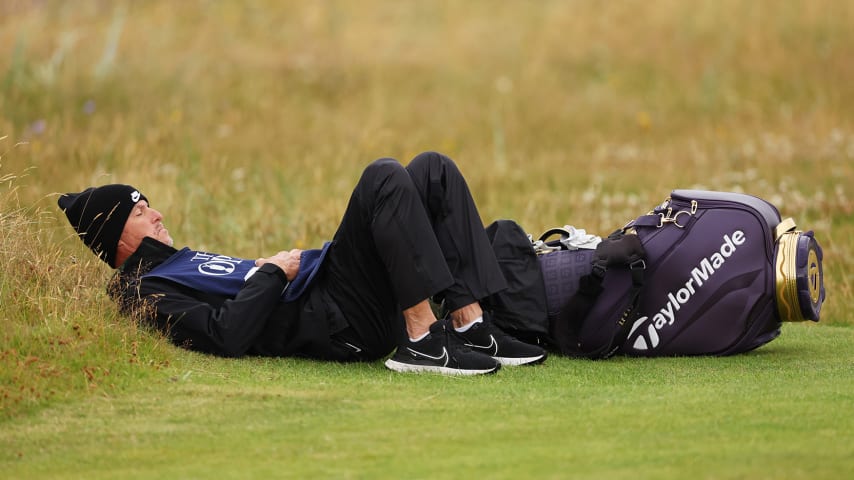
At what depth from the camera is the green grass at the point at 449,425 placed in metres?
4.02

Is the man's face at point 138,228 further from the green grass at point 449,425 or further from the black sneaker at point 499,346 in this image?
the black sneaker at point 499,346

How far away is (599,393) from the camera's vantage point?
4.96 m

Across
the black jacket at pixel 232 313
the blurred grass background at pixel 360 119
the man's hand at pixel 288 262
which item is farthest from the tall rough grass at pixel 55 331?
the man's hand at pixel 288 262

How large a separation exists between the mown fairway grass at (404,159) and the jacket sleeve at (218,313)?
A: 0.11 meters

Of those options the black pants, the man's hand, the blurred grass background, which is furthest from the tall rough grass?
the black pants

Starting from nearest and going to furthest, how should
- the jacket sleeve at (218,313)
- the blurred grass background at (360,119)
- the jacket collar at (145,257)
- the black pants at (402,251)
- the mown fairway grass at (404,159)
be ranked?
the mown fairway grass at (404,159)
the black pants at (402,251)
the jacket sleeve at (218,313)
the jacket collar at (145,257)
the blurred grass background at (360,119)

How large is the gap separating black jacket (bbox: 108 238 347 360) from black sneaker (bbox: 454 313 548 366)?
0.58 meters

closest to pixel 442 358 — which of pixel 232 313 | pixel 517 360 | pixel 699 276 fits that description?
pixel 517 360

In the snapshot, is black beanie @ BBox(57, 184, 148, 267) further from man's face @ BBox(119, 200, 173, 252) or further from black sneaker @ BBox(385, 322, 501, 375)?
black sneaker @ BBox(385, 322, 501, 375)

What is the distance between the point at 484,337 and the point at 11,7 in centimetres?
1234

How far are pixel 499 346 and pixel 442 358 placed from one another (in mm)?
324

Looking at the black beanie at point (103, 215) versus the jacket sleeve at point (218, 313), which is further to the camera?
the black beanie at point (103, 215)

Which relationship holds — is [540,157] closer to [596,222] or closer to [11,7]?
[596,222]

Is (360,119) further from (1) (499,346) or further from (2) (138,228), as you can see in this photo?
(1) (499,346)
